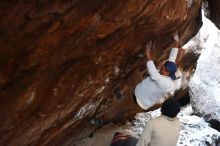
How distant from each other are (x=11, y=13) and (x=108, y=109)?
4.14 meters

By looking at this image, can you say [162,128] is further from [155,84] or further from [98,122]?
[98,122]

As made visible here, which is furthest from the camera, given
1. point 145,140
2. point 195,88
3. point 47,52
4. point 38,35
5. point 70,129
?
point 195,88

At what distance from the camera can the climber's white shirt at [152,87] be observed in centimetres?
573

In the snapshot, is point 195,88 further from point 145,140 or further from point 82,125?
point 145,140

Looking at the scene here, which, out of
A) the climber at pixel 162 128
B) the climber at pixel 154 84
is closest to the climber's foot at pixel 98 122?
the climber at pixel 154 84

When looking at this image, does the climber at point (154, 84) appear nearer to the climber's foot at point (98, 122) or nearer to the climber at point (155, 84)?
the climber at point (155, 84)

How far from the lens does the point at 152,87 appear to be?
5.91m

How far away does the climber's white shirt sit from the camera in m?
5.73

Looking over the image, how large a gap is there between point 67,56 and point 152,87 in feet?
5.13

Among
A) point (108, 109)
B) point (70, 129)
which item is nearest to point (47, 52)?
point (70, 129)

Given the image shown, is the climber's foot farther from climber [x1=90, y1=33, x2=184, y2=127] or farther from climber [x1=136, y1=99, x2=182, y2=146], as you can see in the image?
climber [x1=136, y1=99, x2=182, y2=146]

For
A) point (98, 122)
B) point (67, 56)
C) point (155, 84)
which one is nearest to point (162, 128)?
point (155, 84)

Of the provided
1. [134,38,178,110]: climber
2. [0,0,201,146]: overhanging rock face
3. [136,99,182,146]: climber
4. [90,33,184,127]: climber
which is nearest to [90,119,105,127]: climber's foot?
[0,0,201,146]: overhanging rock face

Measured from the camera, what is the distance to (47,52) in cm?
466
